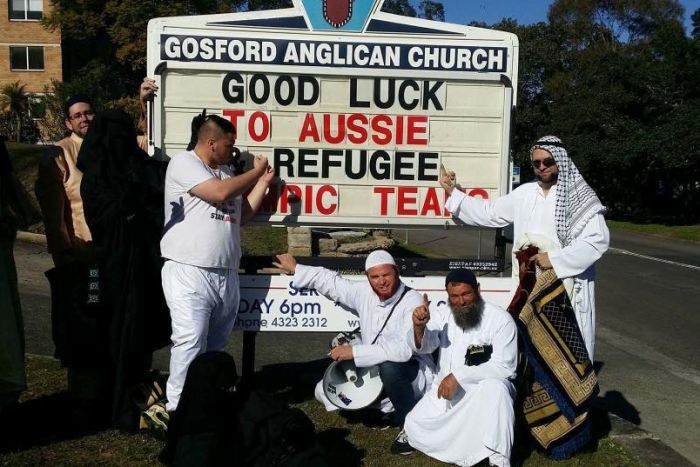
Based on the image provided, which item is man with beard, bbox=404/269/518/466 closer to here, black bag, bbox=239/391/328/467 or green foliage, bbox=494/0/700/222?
black bag, bbox=239/391/328/467

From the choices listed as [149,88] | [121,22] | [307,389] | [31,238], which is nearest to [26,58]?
[121,22]

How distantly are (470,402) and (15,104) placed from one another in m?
37.7

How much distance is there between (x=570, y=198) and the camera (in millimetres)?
5105

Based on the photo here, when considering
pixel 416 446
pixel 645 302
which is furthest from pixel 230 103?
pixel 645 302

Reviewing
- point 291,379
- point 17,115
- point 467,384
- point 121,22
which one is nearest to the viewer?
point 467,384

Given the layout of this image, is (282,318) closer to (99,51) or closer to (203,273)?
(203,273)

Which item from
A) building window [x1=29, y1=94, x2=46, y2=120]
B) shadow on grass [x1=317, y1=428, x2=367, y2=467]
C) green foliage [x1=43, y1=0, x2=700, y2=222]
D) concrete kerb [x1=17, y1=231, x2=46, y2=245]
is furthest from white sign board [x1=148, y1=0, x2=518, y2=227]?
building window [x1=29, y1=94, x2=46, y2=120]

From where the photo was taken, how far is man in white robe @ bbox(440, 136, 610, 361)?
5082 millimetres

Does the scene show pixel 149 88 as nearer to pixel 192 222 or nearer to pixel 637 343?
pixel 192 222

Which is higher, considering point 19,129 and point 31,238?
point 19,129

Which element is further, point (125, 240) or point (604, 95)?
point (604, 95)

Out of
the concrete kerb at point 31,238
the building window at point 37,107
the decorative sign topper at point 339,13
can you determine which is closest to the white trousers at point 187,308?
the decorative sign topper at point 339,13

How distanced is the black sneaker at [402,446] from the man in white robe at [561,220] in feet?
4.48

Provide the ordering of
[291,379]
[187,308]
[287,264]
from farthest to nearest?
[291,379], [287,264], [187,308]
